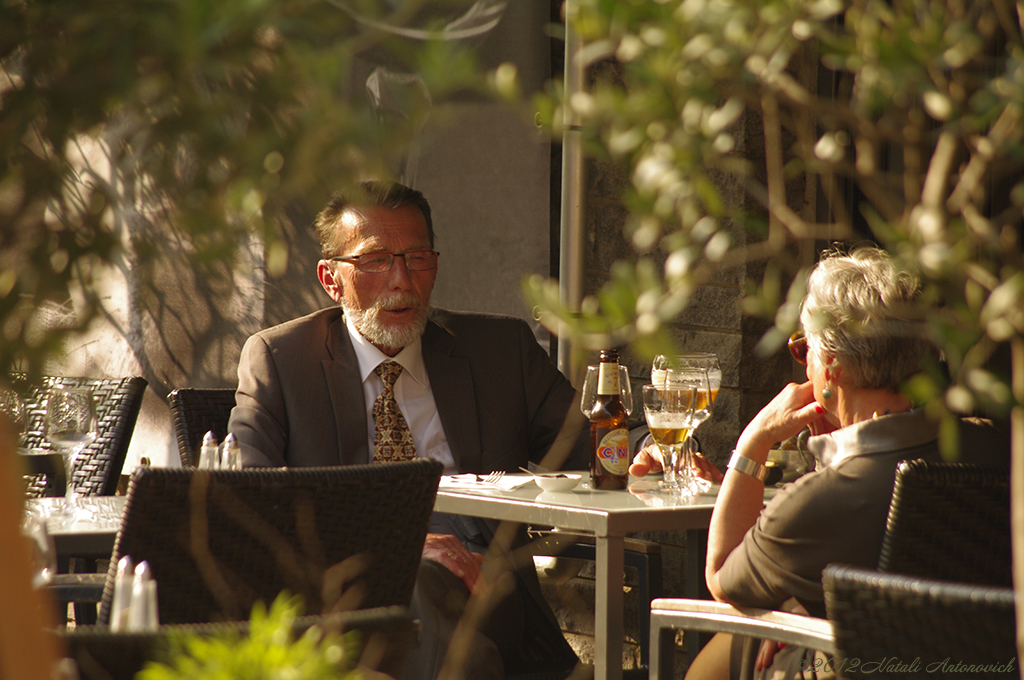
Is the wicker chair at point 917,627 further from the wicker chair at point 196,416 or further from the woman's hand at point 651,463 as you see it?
the wicker chair at point 196,416

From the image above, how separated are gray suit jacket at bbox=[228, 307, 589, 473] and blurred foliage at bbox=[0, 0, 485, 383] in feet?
8.56

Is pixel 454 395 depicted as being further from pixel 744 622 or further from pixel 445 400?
pixel 744 622

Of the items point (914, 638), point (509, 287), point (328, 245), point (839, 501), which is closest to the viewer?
point (914, 638)

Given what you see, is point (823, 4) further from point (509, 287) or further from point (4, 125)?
point (509, 287)

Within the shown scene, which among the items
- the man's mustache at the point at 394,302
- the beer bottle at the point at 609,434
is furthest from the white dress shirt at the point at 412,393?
the beer bottle at the point at 609,434

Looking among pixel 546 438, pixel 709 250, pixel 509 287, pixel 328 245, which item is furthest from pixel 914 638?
pixel 509 287

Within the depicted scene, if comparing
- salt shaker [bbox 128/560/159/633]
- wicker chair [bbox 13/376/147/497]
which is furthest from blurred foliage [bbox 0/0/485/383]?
wicker chair [bbox 13/376/147/497]

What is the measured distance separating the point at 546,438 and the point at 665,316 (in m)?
3.02

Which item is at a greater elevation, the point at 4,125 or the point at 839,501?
the point at 4,125

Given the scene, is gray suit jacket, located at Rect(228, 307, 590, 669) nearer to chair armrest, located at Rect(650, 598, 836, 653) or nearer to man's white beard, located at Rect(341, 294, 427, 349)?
man's white beard, located at Rect(341, 294, 427, 349)

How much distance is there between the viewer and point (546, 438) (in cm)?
379

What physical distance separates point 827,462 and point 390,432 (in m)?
1.63

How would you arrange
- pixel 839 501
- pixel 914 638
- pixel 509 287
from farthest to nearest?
pixel 509 287, pixel 839 501, pixel 914 638

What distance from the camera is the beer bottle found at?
2916mm
